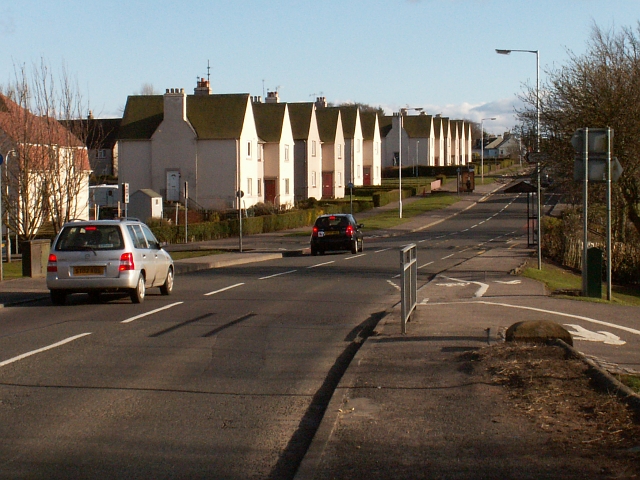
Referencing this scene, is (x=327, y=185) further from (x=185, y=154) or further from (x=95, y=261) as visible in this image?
(x=95, y=261)

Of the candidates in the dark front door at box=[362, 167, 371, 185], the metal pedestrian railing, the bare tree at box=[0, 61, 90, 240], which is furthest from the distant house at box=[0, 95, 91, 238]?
the dark front door at box=[362, 167, 371, 185]

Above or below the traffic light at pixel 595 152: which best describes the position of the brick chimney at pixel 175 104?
above

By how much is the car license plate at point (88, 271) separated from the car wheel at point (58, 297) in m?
0.74

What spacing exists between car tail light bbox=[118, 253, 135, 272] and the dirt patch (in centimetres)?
796

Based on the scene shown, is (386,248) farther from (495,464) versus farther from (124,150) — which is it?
(495,464)

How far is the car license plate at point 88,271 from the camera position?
15.1 meters

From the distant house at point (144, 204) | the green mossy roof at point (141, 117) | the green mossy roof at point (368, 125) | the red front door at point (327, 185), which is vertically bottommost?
the distant house at point (144, 204)

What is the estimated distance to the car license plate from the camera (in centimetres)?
1507

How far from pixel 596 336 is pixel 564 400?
4.67 meters

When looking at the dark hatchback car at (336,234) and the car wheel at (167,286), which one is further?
the dark hatchback car at (336,234)

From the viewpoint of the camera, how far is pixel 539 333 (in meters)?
9.68

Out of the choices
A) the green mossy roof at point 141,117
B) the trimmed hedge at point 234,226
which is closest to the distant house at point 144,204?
the trimmed hedge at point 234,226

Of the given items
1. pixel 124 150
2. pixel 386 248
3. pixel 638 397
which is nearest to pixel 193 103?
pixel 124 150

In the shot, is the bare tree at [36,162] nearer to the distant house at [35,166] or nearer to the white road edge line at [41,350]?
the distant house at [35,166]
